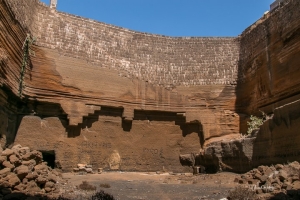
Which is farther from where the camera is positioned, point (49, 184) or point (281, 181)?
point (281, 181)

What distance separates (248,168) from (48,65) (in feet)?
34.7

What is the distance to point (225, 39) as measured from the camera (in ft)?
65.7

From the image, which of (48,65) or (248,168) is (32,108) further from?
(248,168)

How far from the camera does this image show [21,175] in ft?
26.3

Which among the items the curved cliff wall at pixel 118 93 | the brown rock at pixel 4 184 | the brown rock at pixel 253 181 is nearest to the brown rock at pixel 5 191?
the brown rock at pixel 4 184

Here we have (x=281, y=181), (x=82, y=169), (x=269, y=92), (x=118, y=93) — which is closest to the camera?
(x=281, y=181)

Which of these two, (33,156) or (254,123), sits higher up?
(254,123)

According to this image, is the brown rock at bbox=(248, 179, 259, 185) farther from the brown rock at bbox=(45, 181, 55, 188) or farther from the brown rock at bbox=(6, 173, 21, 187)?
the brown rock at bbox=(6, 173, 21, 187)

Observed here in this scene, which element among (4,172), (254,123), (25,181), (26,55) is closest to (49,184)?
(25,181)

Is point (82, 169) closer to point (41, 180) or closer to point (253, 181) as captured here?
point (41, 180)

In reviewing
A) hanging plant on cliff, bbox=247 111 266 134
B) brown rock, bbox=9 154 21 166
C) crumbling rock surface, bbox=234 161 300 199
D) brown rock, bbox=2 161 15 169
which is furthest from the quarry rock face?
brown rock, bbox=2 161 15 169

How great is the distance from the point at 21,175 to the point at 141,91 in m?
10.7

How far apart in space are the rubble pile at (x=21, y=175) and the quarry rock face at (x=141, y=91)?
4416 millimetres

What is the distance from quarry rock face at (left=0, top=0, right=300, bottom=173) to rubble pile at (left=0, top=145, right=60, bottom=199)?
442 centimetres
